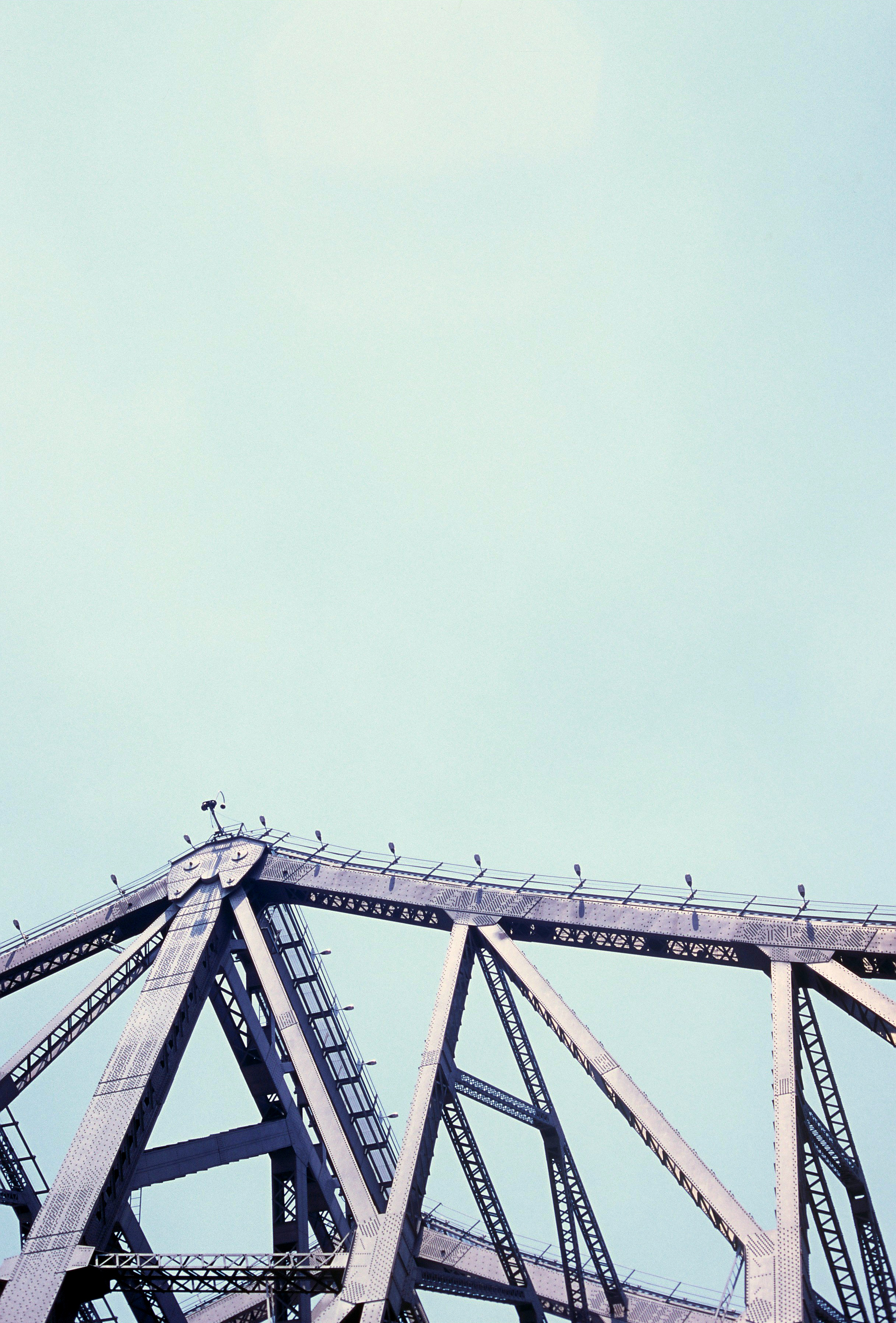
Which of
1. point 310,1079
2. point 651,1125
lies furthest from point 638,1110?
point 310,1079

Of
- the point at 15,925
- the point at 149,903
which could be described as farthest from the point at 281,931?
the point at 15,925

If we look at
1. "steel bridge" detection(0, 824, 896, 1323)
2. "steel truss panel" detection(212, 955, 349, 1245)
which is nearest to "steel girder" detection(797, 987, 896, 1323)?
"steel bridge" detection(0, 824, 896, 1323)

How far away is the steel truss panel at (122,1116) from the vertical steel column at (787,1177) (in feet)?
47.2

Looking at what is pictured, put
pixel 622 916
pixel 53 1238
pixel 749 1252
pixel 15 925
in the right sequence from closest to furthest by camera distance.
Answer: pixel 749 1252 → pixel 53 1238 → pixel 622 916 → pixel 15 925

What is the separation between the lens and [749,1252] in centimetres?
1895

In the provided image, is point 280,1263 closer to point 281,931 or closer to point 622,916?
point 622,916

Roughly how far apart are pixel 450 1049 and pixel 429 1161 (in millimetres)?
2594

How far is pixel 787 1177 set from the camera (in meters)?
19.5

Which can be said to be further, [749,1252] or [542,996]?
[542,996]

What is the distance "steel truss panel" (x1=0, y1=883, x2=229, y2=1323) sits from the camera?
23.2m

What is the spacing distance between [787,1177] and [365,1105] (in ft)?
66.7

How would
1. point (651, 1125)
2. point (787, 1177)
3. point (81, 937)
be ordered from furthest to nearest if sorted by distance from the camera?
point (81, 937) → point (651, 1125) → point (787, 1177)

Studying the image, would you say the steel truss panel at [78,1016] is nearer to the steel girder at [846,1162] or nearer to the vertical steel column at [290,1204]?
the vertical steel column at [290,1204]

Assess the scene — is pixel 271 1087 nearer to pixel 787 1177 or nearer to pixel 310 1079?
pixel 310 1079
